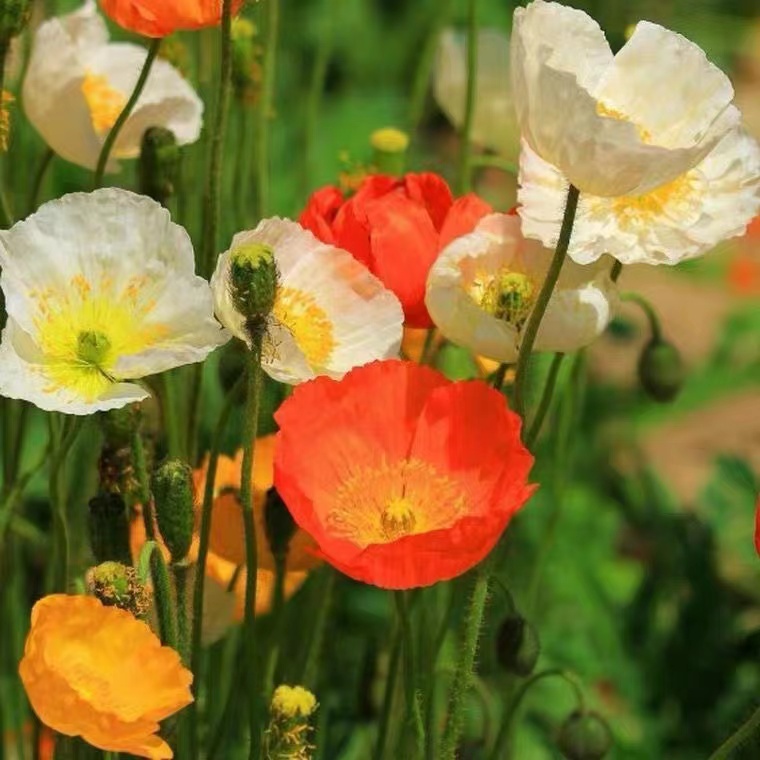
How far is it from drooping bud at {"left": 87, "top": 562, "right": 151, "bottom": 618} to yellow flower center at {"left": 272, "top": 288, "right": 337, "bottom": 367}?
193mm

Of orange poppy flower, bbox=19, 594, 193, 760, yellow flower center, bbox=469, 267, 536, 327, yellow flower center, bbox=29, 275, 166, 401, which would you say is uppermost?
yellow flower center, bbox=469, 267, 536, 327

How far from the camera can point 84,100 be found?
3.53 ft

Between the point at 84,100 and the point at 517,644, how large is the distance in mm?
416

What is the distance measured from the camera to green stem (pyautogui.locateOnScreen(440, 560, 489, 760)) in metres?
0.86

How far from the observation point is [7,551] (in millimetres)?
1259

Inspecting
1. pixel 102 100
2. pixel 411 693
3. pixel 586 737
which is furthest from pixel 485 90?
pixel 411 693

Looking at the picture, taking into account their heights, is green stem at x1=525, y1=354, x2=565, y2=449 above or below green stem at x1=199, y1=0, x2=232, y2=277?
below

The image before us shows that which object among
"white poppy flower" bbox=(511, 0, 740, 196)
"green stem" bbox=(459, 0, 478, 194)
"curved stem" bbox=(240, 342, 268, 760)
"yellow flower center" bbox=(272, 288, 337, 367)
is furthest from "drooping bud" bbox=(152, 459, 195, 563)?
"green stem" bbox=(459, 0, 478, 194)

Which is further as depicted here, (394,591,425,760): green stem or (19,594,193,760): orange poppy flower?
(394,591,425,760): green stem

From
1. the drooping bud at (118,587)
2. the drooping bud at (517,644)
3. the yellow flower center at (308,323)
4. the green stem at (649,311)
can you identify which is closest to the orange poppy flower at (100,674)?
the drooping bud at (118,587)

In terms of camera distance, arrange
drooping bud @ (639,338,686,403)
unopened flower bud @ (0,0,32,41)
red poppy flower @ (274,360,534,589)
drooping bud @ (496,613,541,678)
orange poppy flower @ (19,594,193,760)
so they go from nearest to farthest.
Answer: orange poppy flower @ (19,594,193,760) → red poppy flower @ (274,360,534,589) → unopened flower bud @ (0,0,32,41) → drooping bud @ (496,613,541,678) → drooping bud @ (639,338,686,403)

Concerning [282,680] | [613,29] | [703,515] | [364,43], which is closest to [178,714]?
[282,680]

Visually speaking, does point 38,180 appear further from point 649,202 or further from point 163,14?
point 649,202

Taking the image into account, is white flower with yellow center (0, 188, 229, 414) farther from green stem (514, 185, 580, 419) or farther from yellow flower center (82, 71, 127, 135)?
yellow flower center (82, 71, 127, 135)
